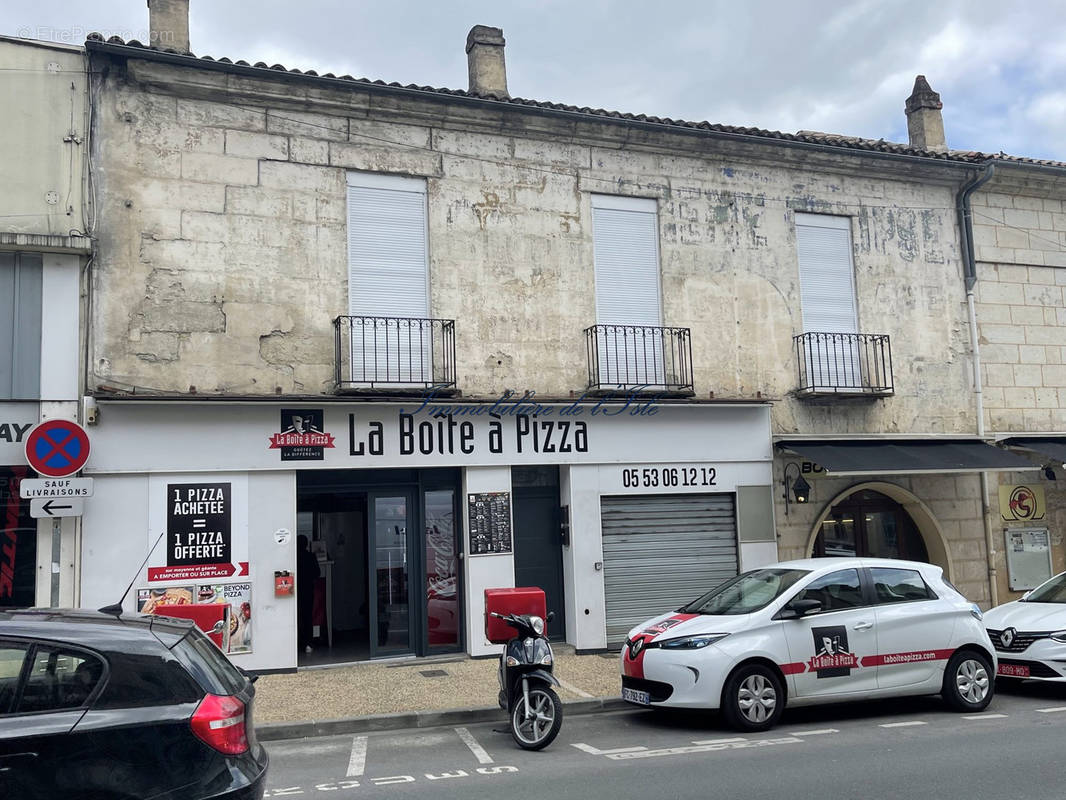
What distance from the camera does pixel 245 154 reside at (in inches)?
459

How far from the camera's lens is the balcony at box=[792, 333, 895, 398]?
14.0 meters

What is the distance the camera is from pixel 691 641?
8.32 meters

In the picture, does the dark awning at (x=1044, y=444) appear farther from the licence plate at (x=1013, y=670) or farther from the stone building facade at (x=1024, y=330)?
the licence plate at (x=1013, y=670)

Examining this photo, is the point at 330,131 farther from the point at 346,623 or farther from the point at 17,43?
the point at 346,623

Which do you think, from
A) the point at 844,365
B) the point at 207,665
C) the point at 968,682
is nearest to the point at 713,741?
the point at 968,682

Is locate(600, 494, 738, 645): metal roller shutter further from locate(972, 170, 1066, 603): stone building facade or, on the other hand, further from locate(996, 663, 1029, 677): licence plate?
locate(972, 170, 1066, 603): stone building facade

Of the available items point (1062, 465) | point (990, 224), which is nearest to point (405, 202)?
point (990, 224)

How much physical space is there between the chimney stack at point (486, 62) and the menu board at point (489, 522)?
5775 millimetres

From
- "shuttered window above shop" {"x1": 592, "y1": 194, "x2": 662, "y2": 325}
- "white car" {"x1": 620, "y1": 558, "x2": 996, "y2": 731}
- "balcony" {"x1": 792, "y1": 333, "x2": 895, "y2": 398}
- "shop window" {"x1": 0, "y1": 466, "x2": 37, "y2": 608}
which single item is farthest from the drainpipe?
"shop window" {"x1": 0, "y1": 466, "x2": 37, "y2": 608}

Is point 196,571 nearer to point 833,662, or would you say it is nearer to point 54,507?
point 54,507

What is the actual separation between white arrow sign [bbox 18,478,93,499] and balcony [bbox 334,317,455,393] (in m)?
3.27

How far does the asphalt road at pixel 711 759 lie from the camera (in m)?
6.27

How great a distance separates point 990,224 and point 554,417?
8.65m

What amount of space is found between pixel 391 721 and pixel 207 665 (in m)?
4.47
